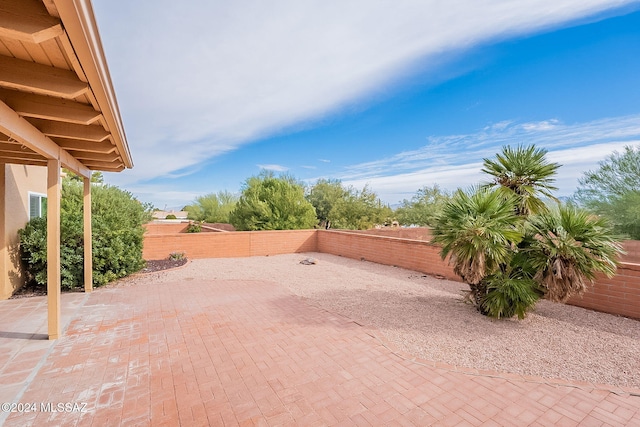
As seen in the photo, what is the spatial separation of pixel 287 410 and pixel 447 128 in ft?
94.0

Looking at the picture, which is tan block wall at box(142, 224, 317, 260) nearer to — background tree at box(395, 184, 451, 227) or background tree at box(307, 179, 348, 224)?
background tree at box(307, 179, 348, 224)

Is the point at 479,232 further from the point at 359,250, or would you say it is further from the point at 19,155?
the point at 19,155

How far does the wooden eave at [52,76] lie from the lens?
1677 millimetres

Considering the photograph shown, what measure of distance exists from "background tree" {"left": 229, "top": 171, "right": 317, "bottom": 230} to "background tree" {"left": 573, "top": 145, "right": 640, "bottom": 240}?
14591 mm

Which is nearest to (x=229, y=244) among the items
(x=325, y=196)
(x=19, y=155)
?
(x=19, y=155)

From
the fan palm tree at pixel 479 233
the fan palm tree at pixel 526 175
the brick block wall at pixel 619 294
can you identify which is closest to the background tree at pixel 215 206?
the fan palm tree at pixel 479 233

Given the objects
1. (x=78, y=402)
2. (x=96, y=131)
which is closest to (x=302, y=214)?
(x=96, y=131)

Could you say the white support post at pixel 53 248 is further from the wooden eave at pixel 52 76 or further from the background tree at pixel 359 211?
the background tree at pixel 359 211

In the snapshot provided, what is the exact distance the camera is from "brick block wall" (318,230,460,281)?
27.8 ft

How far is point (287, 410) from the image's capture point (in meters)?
2.67

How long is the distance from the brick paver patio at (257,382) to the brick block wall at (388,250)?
4625 mm

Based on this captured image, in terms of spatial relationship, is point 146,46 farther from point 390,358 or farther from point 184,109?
point 390,358

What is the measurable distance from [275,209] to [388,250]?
337 inches

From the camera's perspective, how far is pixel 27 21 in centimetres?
168
